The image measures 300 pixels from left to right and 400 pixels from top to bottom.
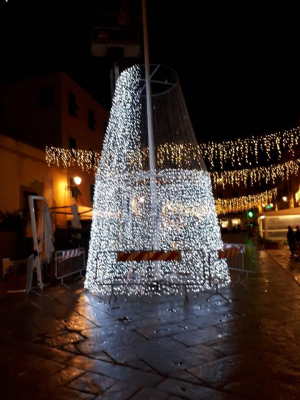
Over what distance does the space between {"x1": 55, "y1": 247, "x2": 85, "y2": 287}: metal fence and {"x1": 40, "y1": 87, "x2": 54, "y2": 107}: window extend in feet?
33.0

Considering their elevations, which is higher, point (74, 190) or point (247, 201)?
point (247, 201)

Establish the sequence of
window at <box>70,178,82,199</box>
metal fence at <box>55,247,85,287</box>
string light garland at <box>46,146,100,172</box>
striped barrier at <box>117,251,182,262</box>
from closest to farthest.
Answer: striped barrier at <box>117,251,182,262</box> → metal fence at <box>55,247,85,287</box> → string light garland at <box>46,146,100,172</box> → window at <box>70,178,82,199</box>

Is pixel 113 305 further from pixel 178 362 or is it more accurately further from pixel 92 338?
pixel 178 362

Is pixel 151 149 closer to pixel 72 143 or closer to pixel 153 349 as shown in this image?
pixel 153 349

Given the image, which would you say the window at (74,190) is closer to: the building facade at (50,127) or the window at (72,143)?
the building facade at (50,127)

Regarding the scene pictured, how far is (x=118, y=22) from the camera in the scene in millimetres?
11289

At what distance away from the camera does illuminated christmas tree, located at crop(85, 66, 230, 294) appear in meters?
8.99

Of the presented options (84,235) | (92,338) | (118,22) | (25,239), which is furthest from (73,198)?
(92,338)

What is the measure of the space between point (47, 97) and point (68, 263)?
36.5 feet

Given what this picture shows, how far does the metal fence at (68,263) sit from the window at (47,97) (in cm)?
1006

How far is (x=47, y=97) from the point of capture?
19.0 metres

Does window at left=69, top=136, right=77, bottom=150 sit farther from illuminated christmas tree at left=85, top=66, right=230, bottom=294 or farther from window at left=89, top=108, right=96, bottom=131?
illuminated christmas tree at left=85, top=66, right=230, bottom=294

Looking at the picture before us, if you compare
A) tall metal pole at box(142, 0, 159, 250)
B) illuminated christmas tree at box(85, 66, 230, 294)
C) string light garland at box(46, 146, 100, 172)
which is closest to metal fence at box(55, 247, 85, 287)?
illuminated christmas tree at box(85, 66, 230, 294)

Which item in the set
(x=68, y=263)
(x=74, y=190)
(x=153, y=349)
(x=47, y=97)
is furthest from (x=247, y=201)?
(x=153, y=349)
